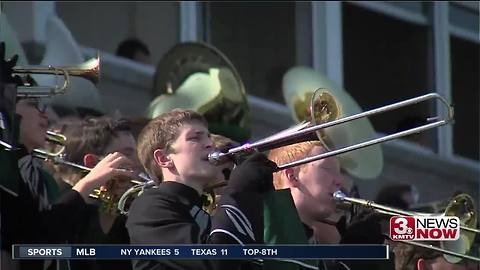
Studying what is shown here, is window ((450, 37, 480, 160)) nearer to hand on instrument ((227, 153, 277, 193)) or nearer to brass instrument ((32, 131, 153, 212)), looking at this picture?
brass instrument ((32, 131, 153, 212))

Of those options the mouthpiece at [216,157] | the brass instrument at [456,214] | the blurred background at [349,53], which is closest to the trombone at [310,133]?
the mouthpiece at [216,157]

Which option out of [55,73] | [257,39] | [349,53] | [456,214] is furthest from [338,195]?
[349,53]

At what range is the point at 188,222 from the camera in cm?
578

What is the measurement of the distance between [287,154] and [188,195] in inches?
24.7

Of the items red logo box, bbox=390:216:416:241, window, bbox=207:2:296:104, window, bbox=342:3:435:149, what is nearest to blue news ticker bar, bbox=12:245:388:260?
red logo box, bbox=390:216:416:241

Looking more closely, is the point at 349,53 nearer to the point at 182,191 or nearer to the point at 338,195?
the point at 338,195

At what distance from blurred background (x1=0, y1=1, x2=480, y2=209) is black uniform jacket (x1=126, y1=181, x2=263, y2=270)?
4476 millimetres

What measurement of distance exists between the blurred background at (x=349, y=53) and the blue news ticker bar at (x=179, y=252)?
4564 mm

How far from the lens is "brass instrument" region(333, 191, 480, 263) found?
21.4ft

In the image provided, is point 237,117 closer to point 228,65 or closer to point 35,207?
point 228,65

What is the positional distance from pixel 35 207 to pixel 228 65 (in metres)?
3.28

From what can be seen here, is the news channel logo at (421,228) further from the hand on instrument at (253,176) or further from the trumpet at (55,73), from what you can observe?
the trumpet at (55,73)

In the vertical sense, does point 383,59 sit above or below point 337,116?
above

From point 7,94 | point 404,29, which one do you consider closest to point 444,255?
point 7,94
